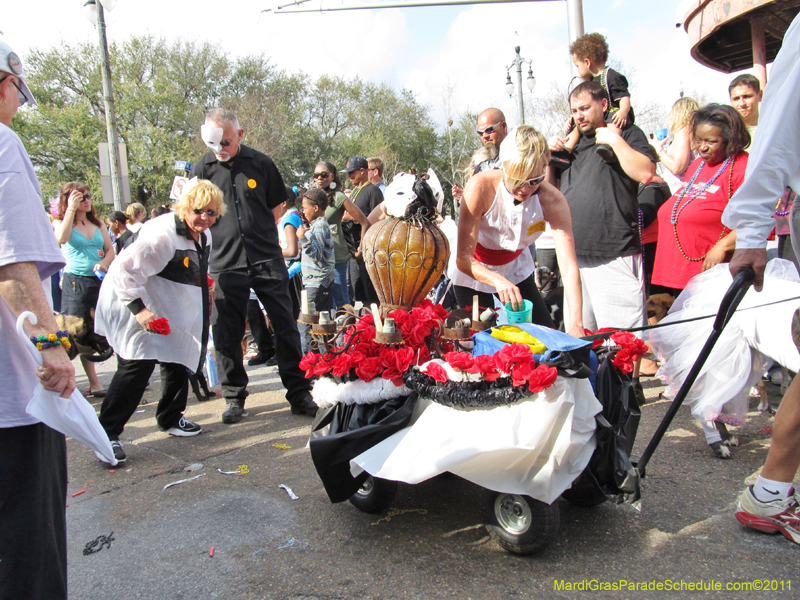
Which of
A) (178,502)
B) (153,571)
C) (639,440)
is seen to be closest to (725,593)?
(639,440)

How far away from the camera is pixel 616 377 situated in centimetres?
236

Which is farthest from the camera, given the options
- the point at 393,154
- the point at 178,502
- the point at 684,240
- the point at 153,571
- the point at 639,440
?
the point at 393,154

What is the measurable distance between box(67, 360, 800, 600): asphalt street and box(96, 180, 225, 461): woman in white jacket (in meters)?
0.52

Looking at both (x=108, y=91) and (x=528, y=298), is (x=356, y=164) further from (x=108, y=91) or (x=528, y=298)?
(x=108, y=91)

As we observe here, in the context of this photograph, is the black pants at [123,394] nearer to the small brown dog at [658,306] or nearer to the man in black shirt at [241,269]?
the man in black shirt at [241,269]

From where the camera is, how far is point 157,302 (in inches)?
142

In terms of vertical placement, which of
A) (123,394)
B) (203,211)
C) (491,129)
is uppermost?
(491,129)

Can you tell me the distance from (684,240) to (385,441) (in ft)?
9.15

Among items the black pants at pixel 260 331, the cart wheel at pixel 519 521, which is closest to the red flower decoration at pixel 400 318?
the cart wheel at pixel 519 521

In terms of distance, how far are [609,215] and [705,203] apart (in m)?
0.62

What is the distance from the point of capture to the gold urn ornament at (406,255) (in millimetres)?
2678

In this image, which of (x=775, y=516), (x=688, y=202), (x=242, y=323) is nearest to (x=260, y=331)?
(x=242, y=323)

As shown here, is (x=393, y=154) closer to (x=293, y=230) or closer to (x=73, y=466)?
(x=293, y=230)

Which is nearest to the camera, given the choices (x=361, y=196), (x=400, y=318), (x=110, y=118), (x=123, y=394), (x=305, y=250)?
(x=400, y=318)
